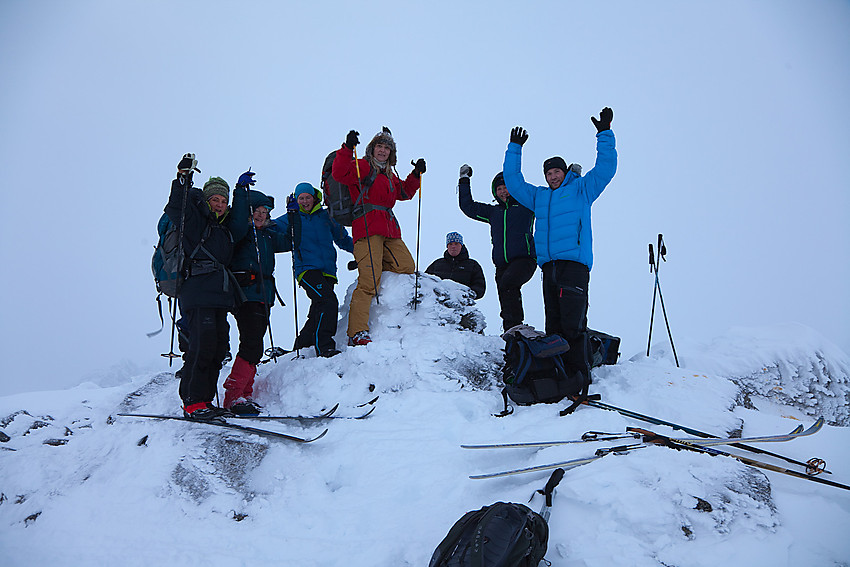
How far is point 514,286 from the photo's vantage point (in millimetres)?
6234

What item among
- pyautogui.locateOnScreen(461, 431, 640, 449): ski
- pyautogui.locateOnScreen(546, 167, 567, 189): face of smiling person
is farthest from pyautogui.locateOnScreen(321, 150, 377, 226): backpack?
pyautogui.locateOnScreen(461, 431, 640, 449): ski

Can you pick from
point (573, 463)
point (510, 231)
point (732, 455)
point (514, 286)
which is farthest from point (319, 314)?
point (732, 455)

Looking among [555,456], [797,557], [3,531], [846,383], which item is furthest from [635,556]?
[846,383]

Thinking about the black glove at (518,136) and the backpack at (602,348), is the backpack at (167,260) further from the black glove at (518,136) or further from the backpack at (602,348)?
the backpack at (602,348)

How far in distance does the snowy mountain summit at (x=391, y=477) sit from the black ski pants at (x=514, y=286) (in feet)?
2.44

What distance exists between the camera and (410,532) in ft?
8.97

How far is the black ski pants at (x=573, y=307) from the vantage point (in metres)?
4.76

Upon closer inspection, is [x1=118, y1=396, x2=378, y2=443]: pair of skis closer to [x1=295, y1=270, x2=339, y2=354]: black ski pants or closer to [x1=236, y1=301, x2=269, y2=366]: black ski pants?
[x1=236, y1=301, x2=269, y2=366]: black ski pants

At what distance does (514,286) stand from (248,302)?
348 centimetres

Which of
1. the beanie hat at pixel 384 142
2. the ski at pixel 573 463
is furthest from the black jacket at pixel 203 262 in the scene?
the ski at pixel 573 463

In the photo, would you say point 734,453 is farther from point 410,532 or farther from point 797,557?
point 410,532

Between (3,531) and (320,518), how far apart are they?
7.54ft

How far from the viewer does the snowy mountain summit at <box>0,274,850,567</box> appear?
243 centimetres

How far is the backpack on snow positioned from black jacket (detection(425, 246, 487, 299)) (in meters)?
5.71
